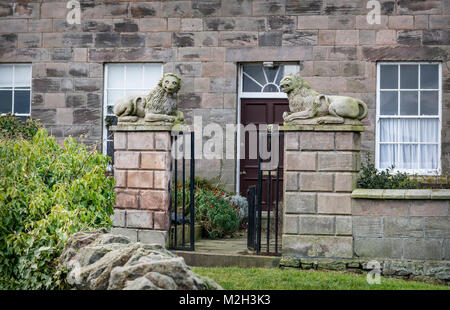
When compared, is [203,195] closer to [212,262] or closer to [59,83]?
[212,262]

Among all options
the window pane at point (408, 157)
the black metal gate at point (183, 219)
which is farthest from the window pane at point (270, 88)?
the black metal gate at point (183, 219)

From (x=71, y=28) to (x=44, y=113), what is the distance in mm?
1905

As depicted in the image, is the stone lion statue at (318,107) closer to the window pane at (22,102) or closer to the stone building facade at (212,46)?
the stone building facade at (212,46)

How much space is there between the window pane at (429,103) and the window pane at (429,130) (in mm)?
165

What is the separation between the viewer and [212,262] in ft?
26.2

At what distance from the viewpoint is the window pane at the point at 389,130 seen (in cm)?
1202

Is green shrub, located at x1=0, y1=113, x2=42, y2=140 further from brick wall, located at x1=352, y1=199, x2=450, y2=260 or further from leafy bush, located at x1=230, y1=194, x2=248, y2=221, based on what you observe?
brick wall, located at x1=352, y1=199, x2=450, y2=260

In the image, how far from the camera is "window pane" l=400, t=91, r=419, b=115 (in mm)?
12016

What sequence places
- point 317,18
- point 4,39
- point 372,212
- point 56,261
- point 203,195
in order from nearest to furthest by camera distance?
1. point 56,261
2. point 372,212
3. point 203,195
4. point 317,18
5. point 4,39

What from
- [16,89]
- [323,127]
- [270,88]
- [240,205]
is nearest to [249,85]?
[270,88]

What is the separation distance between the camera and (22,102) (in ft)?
43.0

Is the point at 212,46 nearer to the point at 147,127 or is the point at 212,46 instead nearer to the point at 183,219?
the point at 147,127

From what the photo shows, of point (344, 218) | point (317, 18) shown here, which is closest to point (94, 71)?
point (317, 18)

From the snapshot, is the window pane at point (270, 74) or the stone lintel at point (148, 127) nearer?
the stone lintel at point (148, 127)
